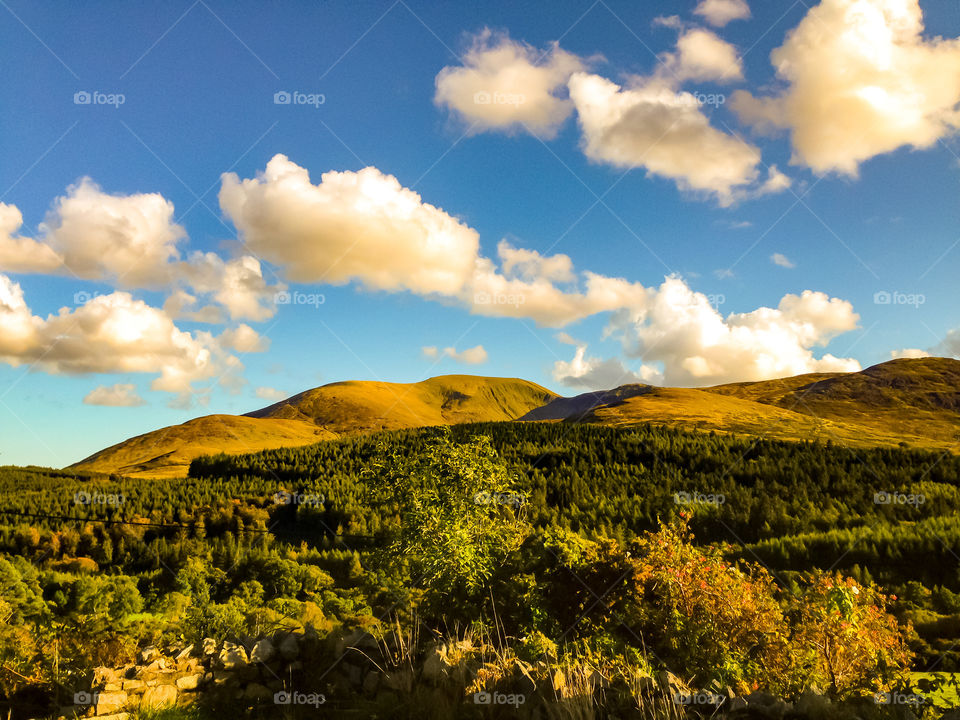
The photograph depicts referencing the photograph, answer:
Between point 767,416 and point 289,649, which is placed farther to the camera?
point 767,416

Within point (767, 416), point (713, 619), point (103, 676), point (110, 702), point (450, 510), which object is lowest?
point (713, 619)

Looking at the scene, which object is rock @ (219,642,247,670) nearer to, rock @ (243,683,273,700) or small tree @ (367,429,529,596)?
rock @ (243,683,273,700)

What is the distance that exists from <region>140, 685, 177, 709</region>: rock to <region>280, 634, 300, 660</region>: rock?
53.1 inches

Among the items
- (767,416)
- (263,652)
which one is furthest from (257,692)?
(767,416)

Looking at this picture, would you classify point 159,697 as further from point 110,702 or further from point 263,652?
point 263,652

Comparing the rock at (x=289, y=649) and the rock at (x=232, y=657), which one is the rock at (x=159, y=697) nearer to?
the rock at (x=232, y=657)

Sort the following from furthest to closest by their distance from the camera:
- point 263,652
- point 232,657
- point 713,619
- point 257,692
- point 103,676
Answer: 1. point 713,619
2. point 263,652
3. point 232,657
4. point 257,692
5. point 103,676

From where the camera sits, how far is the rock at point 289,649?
7.75m

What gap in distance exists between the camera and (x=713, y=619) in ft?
29.3

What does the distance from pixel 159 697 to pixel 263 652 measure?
130cm

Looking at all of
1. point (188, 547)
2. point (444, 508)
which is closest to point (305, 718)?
point (444, 508)

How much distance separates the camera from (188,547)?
4316cm

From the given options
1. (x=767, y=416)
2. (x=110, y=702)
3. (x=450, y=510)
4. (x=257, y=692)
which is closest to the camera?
(x=110, y=702)

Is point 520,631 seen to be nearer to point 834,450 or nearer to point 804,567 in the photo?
point 804,567
